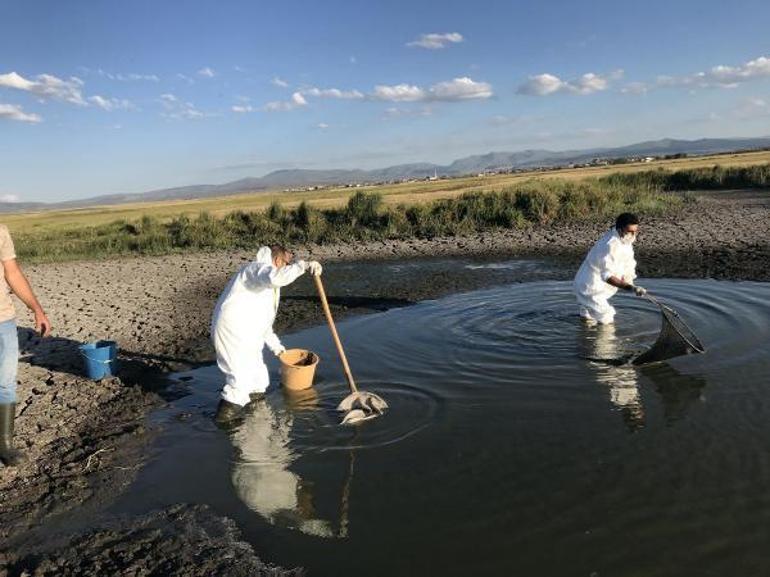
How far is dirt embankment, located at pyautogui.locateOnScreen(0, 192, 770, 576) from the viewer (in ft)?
18.7

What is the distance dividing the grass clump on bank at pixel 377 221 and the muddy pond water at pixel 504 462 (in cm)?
1409

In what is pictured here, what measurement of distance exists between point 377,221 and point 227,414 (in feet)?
61.9

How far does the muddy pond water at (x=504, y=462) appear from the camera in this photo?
14.3 ft

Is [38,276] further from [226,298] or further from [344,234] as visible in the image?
[226,298]

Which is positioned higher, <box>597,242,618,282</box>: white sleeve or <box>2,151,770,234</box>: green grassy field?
<box>2,151,770,234</box>: green grassy field

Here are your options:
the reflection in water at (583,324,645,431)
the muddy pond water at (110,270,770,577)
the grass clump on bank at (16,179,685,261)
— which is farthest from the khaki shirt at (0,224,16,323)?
the grass clump on bank at (16,179,685,261)

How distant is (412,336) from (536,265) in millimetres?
6967

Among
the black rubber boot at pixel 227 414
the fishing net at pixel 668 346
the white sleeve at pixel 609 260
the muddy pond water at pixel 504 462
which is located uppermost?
the white sleeve at pixel 609 260

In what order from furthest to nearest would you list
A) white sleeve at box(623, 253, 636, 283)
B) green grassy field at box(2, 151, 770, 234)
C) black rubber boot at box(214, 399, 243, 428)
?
green grassy field at box(2, 151, 770, 234)
white sleeve at box(623, 253, 636, 283)
black rubber boot at box(214, 399, 243, 428)

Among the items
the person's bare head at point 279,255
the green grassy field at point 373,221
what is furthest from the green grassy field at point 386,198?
the person's bare head at point 279,255

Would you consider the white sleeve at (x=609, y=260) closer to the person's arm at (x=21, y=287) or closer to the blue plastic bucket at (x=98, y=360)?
the blue plastic bucket at (x=98, y=360)

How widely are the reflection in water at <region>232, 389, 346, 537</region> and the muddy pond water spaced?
2cm

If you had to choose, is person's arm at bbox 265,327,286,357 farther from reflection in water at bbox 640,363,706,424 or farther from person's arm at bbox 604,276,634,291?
person's arm at bbox 604,276,634,291

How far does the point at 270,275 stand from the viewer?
20.9 feet
